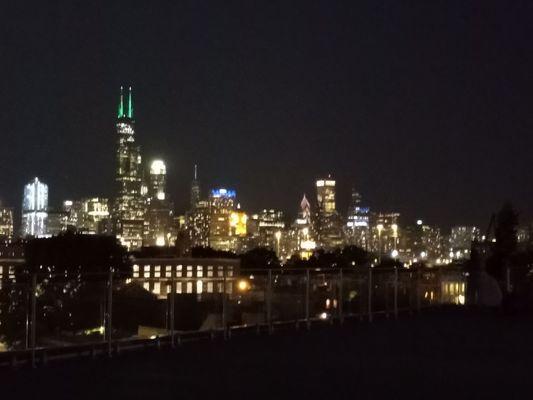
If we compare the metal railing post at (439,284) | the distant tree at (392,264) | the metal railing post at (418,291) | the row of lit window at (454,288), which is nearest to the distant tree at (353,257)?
the distant tree at (392,264)

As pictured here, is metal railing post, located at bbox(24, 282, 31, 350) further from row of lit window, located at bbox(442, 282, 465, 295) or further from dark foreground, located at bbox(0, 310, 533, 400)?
row of lit window, located at bbox(442, 282, 465, 295)

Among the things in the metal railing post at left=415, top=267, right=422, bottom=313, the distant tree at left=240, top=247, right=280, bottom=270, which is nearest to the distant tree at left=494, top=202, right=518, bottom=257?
the distant tree at left=240, top=247, right=280, bottom=270

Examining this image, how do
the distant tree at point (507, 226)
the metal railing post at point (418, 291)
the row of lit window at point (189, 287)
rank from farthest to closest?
the distant tree at point (507, 226), the metal railing post at point (418, 291), the row of lit window at point (189, 287)

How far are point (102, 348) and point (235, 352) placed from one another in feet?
6.01

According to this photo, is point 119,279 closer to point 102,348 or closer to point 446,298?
point 102,348

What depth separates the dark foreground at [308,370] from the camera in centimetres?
963

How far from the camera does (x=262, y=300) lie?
16.6 m

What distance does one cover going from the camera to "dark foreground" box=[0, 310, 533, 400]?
9.63m

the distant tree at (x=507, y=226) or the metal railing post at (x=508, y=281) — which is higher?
the distant tree at (x=507, y=226)

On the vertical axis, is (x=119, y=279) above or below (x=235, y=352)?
above

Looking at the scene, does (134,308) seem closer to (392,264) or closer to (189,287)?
(189,287)

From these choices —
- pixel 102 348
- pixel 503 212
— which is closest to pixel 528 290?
pixel 102 348

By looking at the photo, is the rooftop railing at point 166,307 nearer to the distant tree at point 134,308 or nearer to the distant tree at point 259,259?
the distant tree at point 134,308

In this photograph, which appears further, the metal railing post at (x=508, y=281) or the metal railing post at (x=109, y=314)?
the metal railing post at (x=508, y=281)
